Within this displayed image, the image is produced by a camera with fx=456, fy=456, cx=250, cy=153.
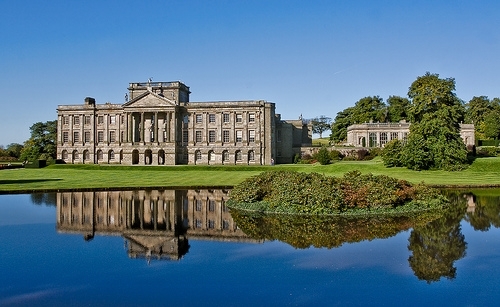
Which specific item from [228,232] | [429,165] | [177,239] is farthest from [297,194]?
[429,165]

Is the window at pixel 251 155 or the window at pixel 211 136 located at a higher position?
the window at pixel 211 136

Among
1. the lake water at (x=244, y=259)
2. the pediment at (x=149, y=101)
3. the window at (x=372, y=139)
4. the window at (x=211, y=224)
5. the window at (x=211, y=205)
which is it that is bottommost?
the lake water at (x=244, y=259)

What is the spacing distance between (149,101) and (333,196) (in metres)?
51.5

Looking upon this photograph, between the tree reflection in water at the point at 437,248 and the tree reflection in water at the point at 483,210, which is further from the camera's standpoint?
the tree reflection in water at the point at 483,210

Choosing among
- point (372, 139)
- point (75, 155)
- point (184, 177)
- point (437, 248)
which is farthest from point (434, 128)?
point (75, 155)

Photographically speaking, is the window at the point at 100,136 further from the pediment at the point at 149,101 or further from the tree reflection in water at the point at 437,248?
the tree reflection in water at the point at 437,248

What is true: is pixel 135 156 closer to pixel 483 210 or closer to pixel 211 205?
pixel 211 205

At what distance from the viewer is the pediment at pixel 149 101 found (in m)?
66.6

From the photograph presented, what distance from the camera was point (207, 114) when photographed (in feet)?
226

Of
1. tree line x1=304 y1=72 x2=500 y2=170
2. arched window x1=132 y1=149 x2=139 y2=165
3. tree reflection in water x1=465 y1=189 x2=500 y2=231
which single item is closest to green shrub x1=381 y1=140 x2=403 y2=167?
tree line x1=304 y1=72 x2=500 y2=170

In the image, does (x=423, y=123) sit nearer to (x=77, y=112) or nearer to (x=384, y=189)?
(x=384, y=189)

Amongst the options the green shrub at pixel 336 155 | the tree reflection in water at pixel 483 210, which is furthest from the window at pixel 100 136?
the tree reflection in water at pixel 483 210

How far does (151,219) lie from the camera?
1853 centimetres

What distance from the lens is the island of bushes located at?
65.0 feet
